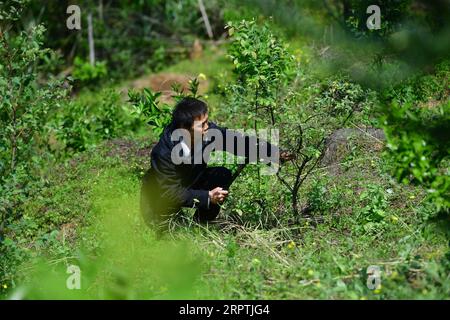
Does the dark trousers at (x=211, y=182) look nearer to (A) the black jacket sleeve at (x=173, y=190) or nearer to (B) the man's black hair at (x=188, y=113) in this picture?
(A) the black jacket sleeve at (x=173, y=190)

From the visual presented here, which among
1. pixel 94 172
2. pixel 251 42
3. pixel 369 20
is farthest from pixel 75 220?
pixel 369 20

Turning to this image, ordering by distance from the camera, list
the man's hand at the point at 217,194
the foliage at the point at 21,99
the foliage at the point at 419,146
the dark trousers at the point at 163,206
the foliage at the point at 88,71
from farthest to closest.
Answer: the foliage at the point at 88,71 → the foliage at the point at 21,99 → the dark trousers at the point at 163,206 → the man's hand at the point at 217,194 → the foliage at the point at 419,146

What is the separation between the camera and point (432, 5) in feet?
10.6

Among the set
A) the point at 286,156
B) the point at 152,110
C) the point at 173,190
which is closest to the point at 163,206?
the point at 173,190

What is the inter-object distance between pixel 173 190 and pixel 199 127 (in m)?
0.46

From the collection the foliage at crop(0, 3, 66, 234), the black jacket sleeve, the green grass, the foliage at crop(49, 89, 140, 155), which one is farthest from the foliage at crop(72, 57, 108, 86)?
the black jacket sleeve

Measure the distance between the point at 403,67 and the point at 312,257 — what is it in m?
1.38

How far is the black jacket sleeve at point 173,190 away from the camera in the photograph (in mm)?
5043

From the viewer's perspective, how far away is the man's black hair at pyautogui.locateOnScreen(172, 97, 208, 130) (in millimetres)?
5012

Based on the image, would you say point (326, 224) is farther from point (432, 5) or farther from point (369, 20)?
point (432, 5)

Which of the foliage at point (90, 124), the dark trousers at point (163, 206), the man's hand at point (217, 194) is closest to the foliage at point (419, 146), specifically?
the man's hand at point (217, 194)

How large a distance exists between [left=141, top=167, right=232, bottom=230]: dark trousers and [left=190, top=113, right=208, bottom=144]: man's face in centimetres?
36

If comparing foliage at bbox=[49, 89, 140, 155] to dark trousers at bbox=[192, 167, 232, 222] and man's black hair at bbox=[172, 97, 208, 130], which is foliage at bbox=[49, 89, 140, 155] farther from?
man's black hair at bbox=[172, 97, 208, 130]

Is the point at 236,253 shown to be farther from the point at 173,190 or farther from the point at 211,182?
the point at 211,182
